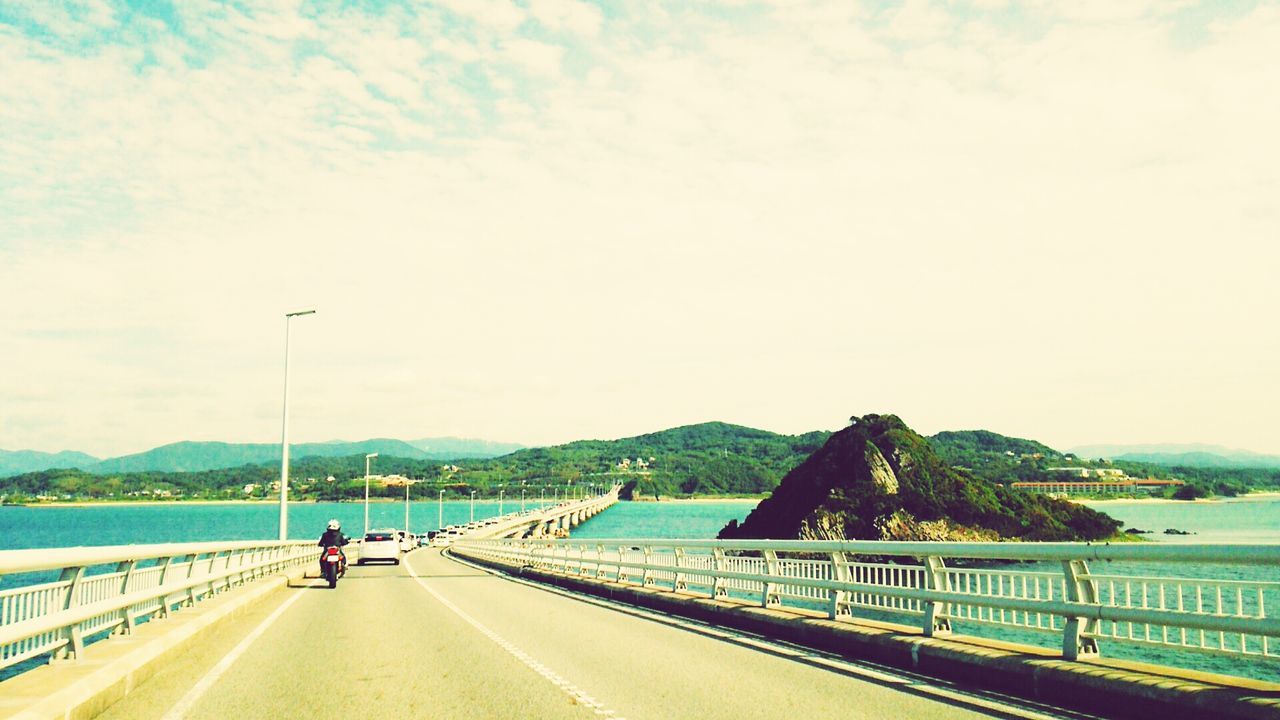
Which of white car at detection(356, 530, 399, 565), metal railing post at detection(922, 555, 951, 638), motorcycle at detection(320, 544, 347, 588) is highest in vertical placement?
metal railing post at detection(922, 555, 951, 638)

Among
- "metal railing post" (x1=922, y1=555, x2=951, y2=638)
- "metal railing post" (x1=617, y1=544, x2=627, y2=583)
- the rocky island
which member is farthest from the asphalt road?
the rocky island

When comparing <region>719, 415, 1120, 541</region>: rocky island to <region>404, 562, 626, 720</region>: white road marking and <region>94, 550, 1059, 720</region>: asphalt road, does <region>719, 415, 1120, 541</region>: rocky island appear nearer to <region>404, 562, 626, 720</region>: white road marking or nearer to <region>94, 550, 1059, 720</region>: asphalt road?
<region>404, 562, 626, 720</region>: white road marking

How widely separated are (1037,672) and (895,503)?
9213cm

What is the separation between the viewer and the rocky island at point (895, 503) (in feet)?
313

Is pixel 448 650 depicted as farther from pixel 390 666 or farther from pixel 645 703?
pixel 645 703

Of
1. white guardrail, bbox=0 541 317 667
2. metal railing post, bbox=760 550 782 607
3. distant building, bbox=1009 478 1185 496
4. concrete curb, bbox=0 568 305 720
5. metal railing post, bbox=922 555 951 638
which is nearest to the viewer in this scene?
concrete curb, bbox=0 568 305 720

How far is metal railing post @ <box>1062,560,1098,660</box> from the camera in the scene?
8.73 meters

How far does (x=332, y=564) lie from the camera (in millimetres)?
27766

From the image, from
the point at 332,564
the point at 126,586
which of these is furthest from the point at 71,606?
the point at 332,564

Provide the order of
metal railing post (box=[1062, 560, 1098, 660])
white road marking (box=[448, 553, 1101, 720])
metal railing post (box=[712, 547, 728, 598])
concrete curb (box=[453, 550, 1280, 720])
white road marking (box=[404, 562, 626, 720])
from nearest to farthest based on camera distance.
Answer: concrete curb (box=[453, 550, 1280, 720])
white road marking (box=[448, 553, 1101, 720])
white road marking (box=[404, 562, 626, 720])
metal railing post (box=[1062, 560, 1098, 660])
metal railing post (box=[712, 547, 728, 598])

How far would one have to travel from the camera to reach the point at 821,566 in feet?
51.4

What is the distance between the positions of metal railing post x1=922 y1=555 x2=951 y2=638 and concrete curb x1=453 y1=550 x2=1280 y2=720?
0.60 feet

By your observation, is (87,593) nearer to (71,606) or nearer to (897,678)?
(71,606)

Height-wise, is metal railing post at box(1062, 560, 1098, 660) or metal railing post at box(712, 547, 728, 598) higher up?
metal railing post at box(1062, 560, 1098, 660)
